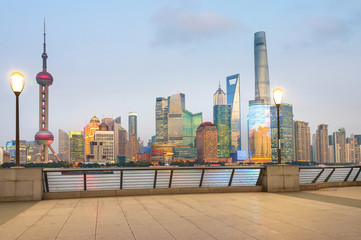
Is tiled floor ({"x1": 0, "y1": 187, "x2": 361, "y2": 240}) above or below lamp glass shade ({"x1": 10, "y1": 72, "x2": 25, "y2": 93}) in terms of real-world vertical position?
below

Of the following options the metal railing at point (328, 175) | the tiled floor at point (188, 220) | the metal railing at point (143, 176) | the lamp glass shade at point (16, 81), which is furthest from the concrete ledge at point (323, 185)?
the lamp glass shade at point (16, 81)

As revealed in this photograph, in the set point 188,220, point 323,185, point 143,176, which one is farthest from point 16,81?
point 323,185

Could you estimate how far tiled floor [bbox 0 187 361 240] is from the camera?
7008 millimetres

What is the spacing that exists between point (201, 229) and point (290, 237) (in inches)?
79.5

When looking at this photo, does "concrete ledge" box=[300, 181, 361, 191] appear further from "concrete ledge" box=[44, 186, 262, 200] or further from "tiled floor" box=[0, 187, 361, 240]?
"tiled floor" box=[0, 187, 361, 240]

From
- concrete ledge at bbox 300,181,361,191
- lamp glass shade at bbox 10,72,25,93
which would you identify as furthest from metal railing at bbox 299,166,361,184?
lamp glass shade at bbox 10,72,25,93

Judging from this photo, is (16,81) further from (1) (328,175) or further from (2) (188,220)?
(1) (328,175)

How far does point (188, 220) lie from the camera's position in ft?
28.0

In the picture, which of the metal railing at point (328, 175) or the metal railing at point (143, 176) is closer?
the metal railing at point (143, 176)

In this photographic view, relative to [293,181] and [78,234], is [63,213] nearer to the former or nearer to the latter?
[78,234]

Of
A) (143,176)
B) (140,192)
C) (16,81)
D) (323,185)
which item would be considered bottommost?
(323,185)

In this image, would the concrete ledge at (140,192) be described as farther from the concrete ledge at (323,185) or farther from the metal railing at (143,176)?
the concrete ledge at (323,185)

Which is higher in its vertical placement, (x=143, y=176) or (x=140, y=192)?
(x=143, y=176)

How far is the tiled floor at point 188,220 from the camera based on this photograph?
7.01 meters
